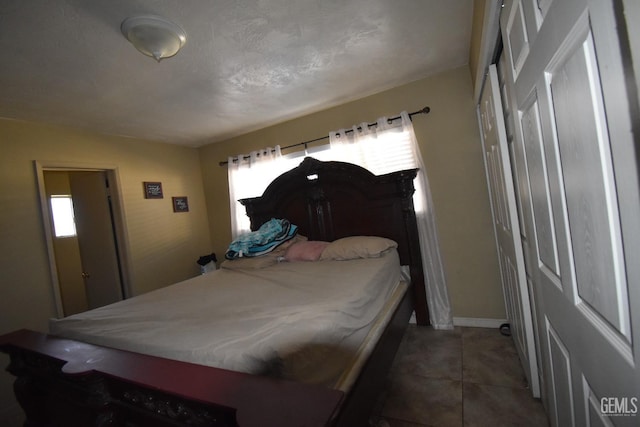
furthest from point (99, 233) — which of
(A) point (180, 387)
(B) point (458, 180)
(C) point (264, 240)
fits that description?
(B) point (458, 180)

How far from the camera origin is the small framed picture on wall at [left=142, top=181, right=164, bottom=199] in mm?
3295

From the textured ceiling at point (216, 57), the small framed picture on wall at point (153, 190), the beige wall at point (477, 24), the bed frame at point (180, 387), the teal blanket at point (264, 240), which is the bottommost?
the bed frame at point (180, 387)

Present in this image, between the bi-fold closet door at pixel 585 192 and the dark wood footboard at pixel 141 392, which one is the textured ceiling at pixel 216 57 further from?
the dark wood footboard at pixel 141 392

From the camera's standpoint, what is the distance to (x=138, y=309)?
5.55 feet

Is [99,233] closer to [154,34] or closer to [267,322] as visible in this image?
[154,34]

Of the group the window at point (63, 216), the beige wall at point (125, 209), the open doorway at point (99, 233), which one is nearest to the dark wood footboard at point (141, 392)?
the beige wall at point (125, 209)

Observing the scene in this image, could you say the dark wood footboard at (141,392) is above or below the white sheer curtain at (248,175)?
below

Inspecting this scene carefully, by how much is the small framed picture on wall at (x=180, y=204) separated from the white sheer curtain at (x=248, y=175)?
68cm

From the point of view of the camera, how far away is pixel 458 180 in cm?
253

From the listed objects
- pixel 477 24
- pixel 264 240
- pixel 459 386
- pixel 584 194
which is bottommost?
pixel 459 386

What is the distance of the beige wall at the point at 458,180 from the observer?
2443 millimetres

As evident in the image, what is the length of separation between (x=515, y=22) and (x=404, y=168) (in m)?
1.78

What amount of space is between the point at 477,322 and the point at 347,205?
165 cm

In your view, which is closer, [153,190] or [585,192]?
[585,192]
